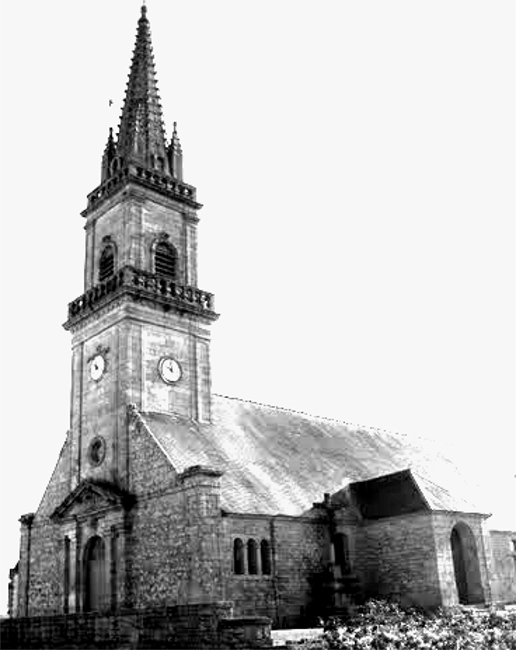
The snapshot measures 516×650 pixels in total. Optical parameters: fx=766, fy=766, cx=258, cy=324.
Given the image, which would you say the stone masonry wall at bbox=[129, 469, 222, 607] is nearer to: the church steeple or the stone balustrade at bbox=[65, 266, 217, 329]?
Result: the stone balustrade at bbox=[65, 266, 217, 329]

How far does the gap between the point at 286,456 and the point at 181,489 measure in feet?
25.3

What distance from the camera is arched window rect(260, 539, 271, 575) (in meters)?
26.3

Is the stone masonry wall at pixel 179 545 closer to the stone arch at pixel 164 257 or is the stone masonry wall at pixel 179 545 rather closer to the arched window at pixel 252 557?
the arched window at pixel 252 557

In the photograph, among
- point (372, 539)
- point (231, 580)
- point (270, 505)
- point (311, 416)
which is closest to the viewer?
point (231, 580)

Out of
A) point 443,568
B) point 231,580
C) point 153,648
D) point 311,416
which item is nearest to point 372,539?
point 443,568

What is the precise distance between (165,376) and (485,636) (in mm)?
16197

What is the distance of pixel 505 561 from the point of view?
3391 centimetres

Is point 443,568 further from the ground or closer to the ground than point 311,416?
closer to the ground

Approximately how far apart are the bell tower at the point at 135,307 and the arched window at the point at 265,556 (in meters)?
5.43

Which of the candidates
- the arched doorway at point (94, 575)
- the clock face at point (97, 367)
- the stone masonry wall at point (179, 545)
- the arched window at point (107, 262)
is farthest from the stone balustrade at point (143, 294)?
the arched doorway at point (94, 575)

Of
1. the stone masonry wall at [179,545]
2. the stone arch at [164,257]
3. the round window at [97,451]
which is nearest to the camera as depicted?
the stone masonry wall at [179,545]

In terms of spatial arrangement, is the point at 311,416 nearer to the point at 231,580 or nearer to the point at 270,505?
the point at 270,505

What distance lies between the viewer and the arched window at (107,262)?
32.1 m

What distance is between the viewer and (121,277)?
98.4 feet
